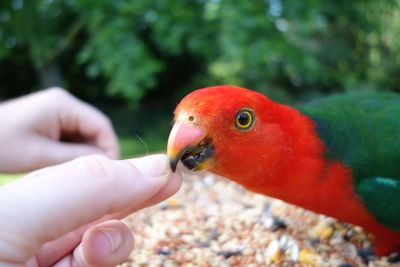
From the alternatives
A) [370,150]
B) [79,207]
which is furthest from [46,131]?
[370,150]

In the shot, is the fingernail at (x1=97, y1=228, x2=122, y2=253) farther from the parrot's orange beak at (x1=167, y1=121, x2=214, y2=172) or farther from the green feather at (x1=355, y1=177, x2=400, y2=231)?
the green feather at (x1=355, y1=177, x2=400, y2=231)

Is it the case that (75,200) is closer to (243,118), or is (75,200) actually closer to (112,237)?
(112,237)

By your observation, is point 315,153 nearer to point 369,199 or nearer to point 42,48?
point 369,199

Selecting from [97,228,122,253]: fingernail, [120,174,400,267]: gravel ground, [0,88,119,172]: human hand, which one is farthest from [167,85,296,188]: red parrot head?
[0,88,119,172]: human hand

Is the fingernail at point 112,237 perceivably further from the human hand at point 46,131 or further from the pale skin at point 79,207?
the human hand at point 46,131

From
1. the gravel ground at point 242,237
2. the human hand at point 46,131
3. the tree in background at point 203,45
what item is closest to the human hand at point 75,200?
the gravel ground at point 242,237

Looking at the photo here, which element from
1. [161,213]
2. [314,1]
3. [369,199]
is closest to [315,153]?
[369,199]
